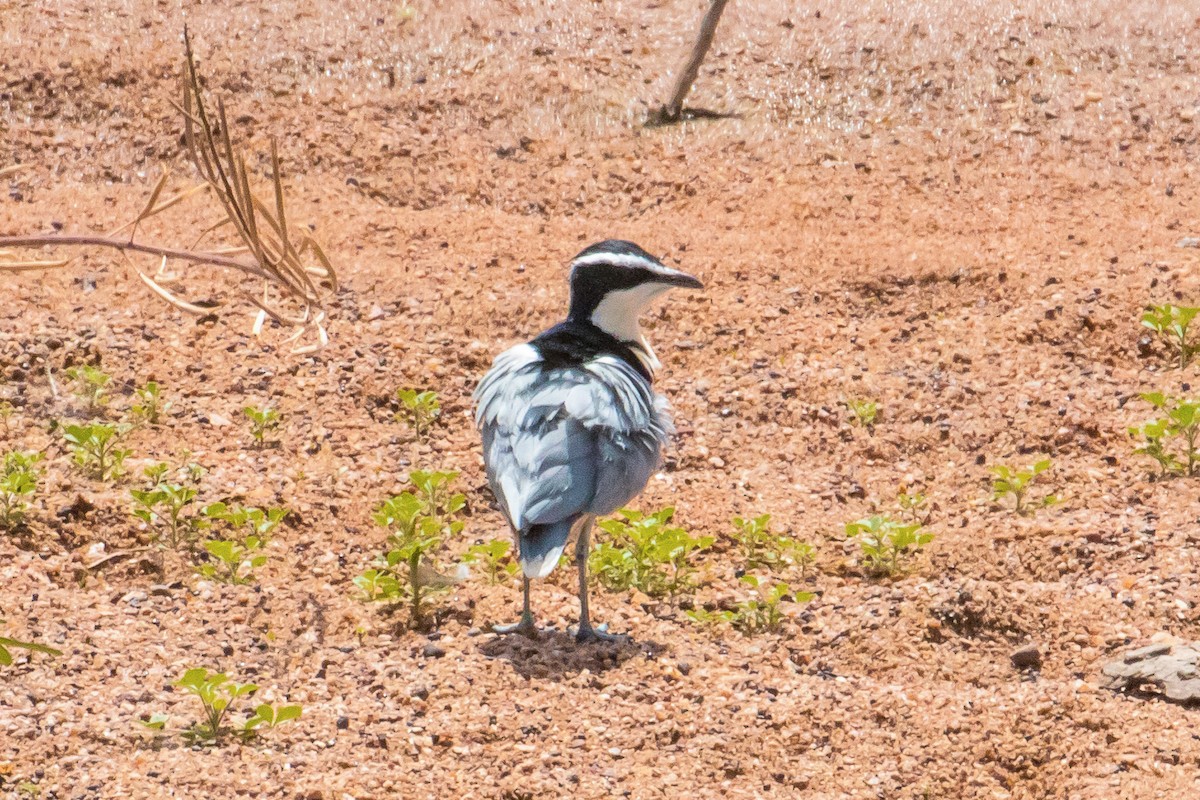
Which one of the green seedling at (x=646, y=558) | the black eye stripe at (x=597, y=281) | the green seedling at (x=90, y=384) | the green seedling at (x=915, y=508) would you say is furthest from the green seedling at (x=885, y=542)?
the green seedling at (x=90, y=384)

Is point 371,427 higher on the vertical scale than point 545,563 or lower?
lower

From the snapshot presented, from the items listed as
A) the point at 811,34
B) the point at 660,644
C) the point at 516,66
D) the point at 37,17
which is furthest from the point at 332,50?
the point at 660,644

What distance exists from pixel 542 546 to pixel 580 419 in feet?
1.63

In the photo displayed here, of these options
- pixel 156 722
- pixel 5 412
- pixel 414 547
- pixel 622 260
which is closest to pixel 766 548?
pixel 622 260

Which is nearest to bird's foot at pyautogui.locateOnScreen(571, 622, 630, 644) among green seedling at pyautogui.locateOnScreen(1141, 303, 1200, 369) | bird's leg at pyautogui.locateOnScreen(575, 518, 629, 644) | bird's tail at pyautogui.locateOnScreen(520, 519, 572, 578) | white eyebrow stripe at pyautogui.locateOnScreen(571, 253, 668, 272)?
bird's leg at pyautogui.locateOnScreen(575, 518, 629, 644)

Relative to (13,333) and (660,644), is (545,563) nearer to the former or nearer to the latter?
(660,644)

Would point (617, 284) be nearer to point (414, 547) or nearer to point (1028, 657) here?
point (414, 547)

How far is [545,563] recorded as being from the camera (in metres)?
4.52

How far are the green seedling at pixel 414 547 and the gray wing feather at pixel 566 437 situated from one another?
Result: 399 mm

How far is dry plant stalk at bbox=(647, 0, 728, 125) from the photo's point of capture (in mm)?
8773

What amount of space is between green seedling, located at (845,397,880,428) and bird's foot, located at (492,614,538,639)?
226cm

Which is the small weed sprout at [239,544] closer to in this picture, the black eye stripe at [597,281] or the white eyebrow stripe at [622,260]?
the black eye stripe at [597,281]

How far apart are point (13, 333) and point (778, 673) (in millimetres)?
4144

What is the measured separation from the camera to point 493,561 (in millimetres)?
5367
